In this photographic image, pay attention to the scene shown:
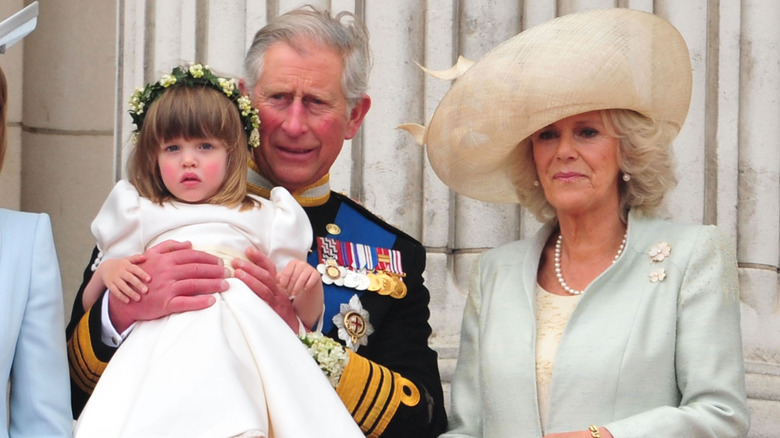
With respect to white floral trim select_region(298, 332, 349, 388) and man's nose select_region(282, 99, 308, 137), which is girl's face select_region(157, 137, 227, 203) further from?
white floral trim select_region(298, 332, 349, 388)

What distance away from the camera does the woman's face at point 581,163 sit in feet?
11.7

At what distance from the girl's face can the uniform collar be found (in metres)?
0.27

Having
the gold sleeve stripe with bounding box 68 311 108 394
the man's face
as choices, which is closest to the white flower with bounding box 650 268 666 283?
the man's face

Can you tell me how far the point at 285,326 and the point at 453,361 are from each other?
1.23 metres

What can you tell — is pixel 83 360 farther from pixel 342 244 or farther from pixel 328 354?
pixel 342 244

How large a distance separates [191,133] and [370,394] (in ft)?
2.32

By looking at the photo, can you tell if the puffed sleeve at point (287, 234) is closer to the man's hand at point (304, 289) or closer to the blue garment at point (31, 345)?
the man's hand at point (304, 289)

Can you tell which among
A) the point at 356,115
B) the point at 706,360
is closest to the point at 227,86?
the point at 356,115

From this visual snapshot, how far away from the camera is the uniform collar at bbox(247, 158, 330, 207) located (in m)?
3.80

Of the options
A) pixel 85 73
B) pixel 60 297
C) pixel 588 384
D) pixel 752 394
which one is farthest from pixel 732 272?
pixel 85 73

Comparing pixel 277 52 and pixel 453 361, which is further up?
pixel 277 52

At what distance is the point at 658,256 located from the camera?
3480mm

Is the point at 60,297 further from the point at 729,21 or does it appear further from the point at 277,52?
the point at 729,21

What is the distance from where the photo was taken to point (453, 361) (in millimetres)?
4461
